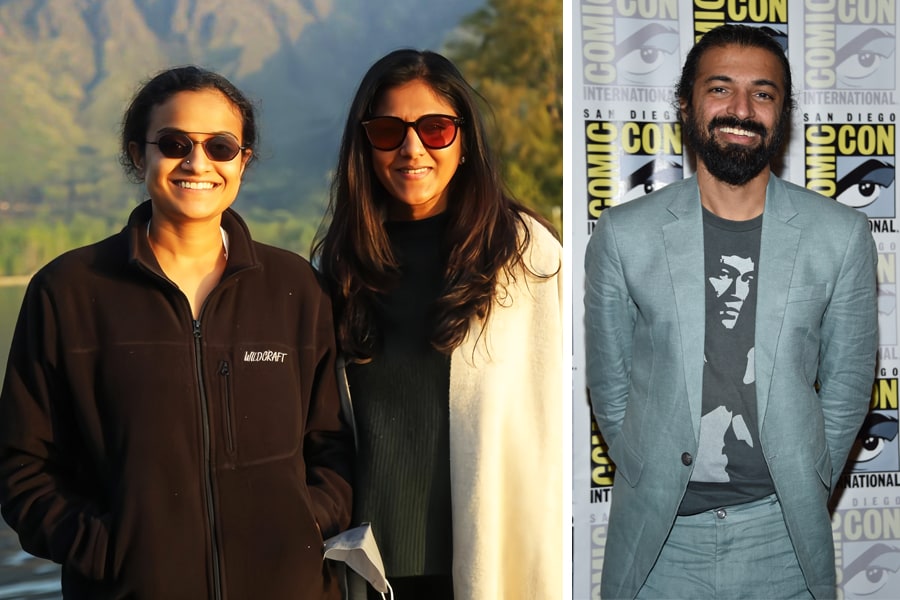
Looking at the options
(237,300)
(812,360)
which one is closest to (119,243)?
(237,300)

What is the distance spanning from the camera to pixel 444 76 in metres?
2.60

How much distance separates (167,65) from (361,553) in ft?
4.86

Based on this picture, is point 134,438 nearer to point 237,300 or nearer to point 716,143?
point 237,300

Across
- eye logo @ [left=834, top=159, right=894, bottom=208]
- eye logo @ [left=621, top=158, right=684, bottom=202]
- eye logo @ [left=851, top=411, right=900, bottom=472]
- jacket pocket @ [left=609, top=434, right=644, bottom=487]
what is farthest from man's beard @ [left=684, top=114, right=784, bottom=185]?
eye logo @ [left=851, top=411, right=900, bottom=472]

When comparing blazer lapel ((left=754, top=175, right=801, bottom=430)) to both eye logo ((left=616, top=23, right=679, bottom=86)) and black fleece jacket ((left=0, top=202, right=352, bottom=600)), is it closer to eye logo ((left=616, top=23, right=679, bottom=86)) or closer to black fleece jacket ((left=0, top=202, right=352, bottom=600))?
eye logo ((left=616, top=23, right=679, bottom=86))

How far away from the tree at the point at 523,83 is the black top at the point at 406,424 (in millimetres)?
502

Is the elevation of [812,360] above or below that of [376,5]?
below

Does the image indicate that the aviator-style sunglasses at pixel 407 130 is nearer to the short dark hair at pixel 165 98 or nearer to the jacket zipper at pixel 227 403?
the short dark hair at pixel 165 98

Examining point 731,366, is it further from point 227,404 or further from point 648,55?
point 227,404

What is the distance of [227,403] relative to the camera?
7.78ft

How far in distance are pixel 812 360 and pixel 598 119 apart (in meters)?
1.09

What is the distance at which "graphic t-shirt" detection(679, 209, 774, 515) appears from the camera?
8.05 ft

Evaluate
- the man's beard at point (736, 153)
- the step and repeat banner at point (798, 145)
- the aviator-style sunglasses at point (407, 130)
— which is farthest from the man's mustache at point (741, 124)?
the aviator-style sunglasses at point (407, 130)

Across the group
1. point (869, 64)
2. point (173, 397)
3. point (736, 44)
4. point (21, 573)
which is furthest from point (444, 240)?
point (869, 64)
